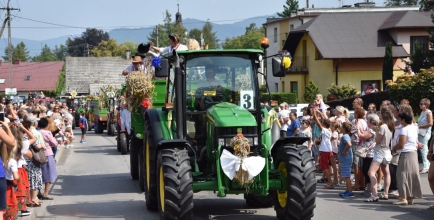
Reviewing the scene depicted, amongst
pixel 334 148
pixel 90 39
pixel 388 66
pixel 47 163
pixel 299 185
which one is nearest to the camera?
pixel 299 185

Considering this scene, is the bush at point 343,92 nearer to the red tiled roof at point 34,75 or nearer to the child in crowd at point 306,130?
the child in crowd at point 306,130

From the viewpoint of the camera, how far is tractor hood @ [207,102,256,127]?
34.0 feet

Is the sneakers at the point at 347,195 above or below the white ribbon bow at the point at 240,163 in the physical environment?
below

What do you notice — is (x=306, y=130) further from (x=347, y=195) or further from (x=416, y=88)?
(x=416, y=88)

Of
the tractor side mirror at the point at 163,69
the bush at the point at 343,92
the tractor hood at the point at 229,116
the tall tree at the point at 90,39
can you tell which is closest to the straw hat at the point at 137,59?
the tractor side mirror at the point at 163,69

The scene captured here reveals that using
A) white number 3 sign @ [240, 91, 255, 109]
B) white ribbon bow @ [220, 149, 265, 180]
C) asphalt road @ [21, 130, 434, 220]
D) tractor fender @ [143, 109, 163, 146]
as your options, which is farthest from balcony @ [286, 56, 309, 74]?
white ribbon bow @ [220, 149, 265, 180]

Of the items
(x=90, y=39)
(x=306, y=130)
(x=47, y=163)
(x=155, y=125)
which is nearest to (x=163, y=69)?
(x=155, y=125)

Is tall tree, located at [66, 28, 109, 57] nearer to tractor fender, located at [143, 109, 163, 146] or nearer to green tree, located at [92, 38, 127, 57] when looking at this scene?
green tree, located at [92, 38, 127, 57]

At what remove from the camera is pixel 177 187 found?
9.88 meters

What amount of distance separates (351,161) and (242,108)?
12.9ft

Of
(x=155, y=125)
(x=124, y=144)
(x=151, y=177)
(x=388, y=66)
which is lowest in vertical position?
(x=124, y=144)

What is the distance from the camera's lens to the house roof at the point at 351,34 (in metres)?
49.8

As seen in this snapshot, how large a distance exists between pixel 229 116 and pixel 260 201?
2.27m

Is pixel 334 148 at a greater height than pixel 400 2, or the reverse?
pixel 400 2
